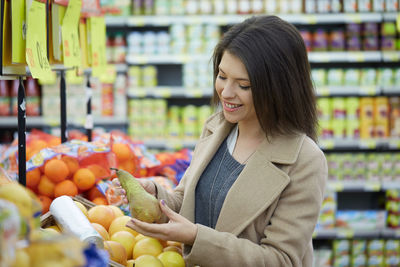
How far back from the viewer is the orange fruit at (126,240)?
4.28 feet

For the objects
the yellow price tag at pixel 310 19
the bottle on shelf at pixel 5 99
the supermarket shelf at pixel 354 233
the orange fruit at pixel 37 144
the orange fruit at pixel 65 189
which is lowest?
the supermarket shelf at pixel 354 233

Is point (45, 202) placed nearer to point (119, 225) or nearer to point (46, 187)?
point (46, 187)

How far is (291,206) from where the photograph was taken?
1239 millimetres

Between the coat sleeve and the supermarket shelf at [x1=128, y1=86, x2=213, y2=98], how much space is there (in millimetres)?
2691

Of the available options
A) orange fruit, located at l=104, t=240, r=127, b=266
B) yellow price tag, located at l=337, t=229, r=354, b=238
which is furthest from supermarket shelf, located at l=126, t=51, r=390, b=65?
orange fruit, located at l=104, t=240, r=127, b=266

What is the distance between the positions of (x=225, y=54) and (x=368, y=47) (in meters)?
3.03

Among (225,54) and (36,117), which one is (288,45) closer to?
(225,54)

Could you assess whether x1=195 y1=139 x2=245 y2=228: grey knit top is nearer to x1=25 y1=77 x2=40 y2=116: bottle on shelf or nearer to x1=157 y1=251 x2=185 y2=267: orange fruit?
x1=157 y1=251 x2=185 y2=267: orange fruit

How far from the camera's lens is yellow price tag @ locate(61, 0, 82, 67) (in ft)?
5.18

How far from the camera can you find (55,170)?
5.32 feet

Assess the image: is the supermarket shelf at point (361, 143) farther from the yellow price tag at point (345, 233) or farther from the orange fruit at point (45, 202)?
the orange fruit at point (45, 202)

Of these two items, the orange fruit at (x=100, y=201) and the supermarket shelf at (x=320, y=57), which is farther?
the supermarket shelf at (x=320, y=57)

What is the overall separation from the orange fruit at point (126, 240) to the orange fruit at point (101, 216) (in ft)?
0.30

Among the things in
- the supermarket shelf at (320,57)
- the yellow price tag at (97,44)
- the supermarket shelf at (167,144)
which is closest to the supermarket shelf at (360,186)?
the supermarket shelf at (320,57)
